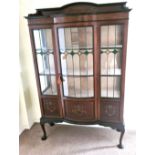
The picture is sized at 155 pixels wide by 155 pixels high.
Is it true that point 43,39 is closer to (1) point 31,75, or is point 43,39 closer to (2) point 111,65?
(1) point 31,75

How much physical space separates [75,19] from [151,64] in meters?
0.99

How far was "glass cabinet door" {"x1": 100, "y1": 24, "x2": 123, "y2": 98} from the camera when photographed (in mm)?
1738

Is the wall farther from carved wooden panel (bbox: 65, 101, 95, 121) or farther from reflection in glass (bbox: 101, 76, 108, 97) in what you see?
carved wooden panel (bbox: 65, 101, 95, 121)

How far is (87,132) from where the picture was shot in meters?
2.43

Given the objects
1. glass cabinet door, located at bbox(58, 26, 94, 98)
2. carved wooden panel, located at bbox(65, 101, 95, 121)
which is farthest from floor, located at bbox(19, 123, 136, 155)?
glass cabinet door, located at bbox(58, 26, 94, 98)

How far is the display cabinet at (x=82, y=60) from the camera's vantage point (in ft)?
5.52

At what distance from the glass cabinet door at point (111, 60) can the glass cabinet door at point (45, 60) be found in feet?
2.08

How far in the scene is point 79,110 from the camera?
200cm

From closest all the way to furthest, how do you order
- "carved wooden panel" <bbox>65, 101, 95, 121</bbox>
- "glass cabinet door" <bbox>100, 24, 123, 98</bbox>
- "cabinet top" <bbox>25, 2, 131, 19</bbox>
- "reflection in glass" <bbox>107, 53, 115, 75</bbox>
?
"cabinet top" <bbox>25, 2, 131, 19</bbox> → "glass cabinet door" <bbox>100, 24, 123, 98</bbox> → "reflection in glass" <bbox>107, 53, 115, 75</bbox> → "carved wooden panel" <bbox>65, 101, 95, 121</bbox>

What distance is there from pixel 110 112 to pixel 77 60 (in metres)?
0.79

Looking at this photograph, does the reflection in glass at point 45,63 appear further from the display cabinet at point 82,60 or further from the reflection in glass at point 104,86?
the reflection in glass at point 104,86

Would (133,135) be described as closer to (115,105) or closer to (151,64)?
(115,105)

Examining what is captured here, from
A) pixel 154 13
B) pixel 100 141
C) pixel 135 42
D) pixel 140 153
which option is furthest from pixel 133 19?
pixel 100 141

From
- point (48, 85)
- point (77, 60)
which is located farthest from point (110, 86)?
point (48, 85)
